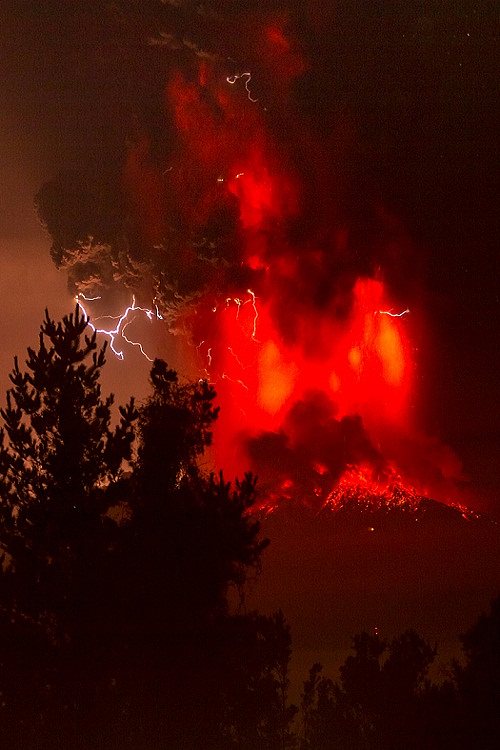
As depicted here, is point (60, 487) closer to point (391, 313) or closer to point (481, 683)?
point (481, 683)

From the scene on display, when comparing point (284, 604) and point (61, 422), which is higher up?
point (284, 604)

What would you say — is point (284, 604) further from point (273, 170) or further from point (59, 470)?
point (59, 470)

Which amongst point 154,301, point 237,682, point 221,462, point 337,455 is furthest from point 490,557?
point 237,682

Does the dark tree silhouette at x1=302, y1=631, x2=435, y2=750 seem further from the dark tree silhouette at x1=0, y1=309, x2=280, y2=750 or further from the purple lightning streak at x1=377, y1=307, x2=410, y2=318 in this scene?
the purple lightning streak at x1=377, y1=307, x2=410, y2=318

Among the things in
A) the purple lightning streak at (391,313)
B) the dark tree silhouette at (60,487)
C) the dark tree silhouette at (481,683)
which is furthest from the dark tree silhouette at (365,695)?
the purple lightning streak at (391,313)

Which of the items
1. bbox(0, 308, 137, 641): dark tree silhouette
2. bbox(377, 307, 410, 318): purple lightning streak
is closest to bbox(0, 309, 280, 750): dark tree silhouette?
bbox(0, 308, 137, 641): dark tree silhouette

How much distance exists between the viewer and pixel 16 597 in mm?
23953

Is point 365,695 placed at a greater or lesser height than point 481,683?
greater

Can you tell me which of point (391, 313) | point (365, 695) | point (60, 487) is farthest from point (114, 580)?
point (391, 313)

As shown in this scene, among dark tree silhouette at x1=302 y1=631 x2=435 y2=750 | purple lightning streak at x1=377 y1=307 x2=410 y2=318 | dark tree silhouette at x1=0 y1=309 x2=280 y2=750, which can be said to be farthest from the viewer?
purple lightning streak at x1=377 y1=307 x2=410 y2=318

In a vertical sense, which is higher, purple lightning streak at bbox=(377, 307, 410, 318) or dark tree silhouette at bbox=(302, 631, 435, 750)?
purple lightning streak at bbox=(377, 307, 410, 318)

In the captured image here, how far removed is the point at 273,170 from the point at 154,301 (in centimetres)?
1407

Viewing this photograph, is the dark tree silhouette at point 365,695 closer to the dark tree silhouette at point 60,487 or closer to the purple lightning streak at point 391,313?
the dark tree silhouette at point 60,487

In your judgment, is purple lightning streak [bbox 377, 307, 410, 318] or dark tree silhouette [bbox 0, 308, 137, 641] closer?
dark tree silhouette [bbox 0, 308, 137, 641]
